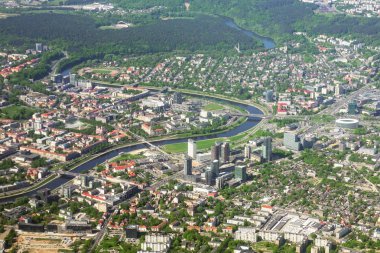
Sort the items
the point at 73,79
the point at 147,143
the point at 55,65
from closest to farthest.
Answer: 1. the point at 147,143
2. the point at 73,79
3. the point at 55,65

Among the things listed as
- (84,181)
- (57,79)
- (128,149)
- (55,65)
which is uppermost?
(84,181)

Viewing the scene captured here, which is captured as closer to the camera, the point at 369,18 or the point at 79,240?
the point at 79,240

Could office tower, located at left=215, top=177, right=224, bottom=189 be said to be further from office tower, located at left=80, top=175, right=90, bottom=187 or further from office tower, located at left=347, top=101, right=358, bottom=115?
office tower, located at left=347, top=101, right=358, bottom=115

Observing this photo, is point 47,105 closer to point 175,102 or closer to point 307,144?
point 175,102

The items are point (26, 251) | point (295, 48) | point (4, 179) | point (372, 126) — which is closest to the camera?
point (26, 251)

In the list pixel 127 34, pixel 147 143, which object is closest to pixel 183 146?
pixel 147 143

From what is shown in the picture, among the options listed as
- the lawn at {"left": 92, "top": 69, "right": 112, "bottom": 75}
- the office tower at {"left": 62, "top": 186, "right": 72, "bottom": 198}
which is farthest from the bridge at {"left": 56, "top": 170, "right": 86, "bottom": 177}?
the lawn at {"left": 92, "top": 69, "right": 112, "bottom": 75}

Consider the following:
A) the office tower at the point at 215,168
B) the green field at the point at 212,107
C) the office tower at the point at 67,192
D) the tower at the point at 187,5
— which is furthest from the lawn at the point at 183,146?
the tower at the point at 187,5

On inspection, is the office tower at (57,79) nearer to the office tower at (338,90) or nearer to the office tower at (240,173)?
the office tower at (338,90)

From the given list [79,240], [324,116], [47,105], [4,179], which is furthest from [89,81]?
[79,240]

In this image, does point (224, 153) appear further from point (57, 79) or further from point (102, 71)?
point (102, 71)
